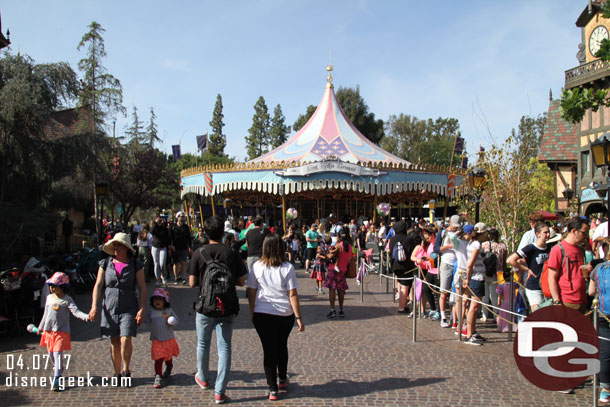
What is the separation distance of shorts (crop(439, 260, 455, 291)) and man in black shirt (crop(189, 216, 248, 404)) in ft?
12.9

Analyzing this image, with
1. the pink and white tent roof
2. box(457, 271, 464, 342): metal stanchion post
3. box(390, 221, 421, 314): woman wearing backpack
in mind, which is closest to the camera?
box(457, 271, 464, 342): metal stanchion post

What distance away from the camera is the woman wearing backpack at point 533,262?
6.17 meters

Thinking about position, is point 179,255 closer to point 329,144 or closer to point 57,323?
point 57,323

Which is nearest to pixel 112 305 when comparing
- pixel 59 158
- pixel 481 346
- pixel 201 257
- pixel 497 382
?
pixel 201 257

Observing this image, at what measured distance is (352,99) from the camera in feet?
178

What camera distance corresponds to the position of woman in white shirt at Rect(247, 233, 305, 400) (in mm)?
4781

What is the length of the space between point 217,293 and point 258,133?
59.6 m

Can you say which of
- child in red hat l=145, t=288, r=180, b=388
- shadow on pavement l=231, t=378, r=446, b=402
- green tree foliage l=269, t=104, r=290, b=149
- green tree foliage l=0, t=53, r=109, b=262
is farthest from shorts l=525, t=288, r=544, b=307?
green tree foliage l=269, t=104, r=290, b=149

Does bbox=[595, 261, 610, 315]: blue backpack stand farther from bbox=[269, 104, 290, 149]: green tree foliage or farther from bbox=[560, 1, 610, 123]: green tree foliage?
bbox=[269, 104, 290, 149]: green tree foliage

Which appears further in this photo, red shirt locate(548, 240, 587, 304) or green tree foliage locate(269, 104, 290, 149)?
green tree foliage locate(269, 104, 290, 149)

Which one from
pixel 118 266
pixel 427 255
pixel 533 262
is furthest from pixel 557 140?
pixel 118 266

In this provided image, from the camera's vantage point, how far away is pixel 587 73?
2331cm

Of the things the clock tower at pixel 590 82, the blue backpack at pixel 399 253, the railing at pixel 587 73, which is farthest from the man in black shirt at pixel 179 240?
the railing at pixel 587 73

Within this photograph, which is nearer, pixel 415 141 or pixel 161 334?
pixel 161 334
